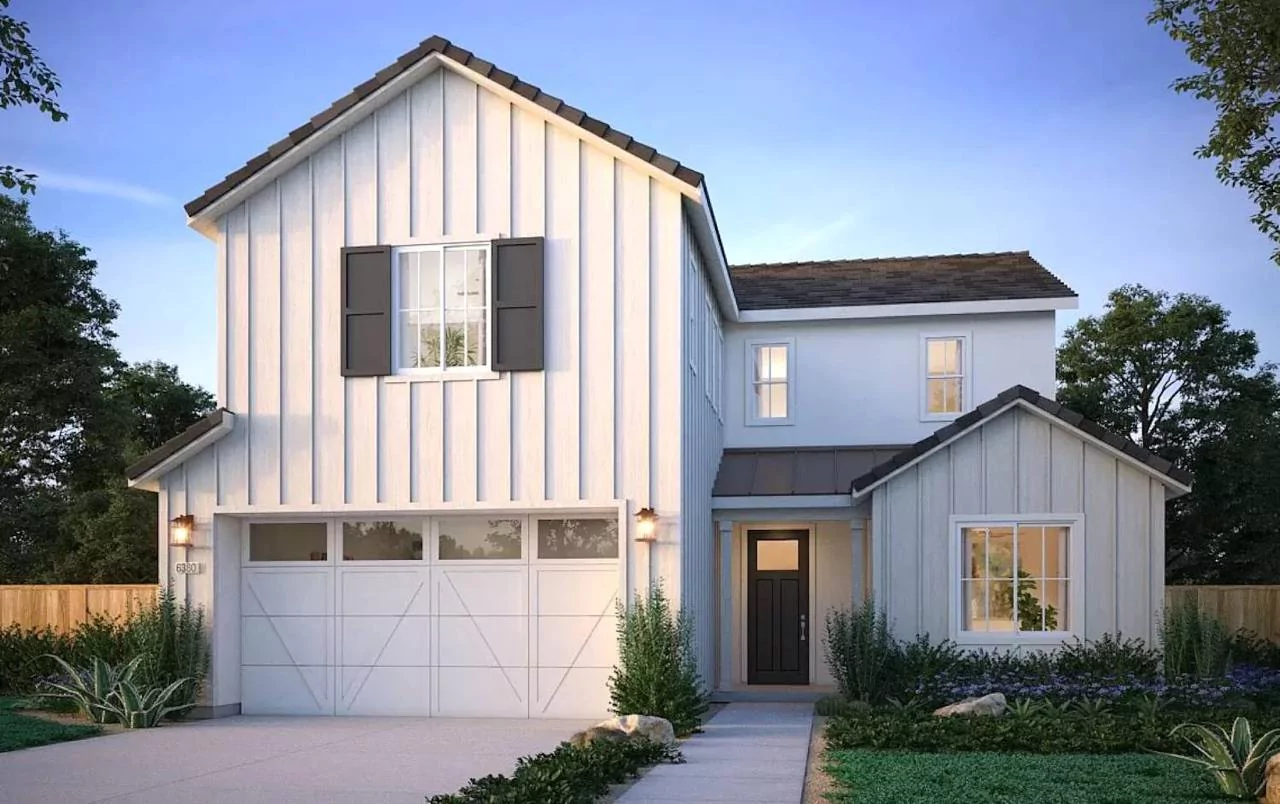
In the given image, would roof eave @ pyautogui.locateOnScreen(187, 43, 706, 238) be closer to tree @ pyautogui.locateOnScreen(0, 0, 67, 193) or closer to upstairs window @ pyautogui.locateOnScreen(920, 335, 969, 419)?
tree @ pyautogui.locateOnScreen(0, 0, 67, 193)

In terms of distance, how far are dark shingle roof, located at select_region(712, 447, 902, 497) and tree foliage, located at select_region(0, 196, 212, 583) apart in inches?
524

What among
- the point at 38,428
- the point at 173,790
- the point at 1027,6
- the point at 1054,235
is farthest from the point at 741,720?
the point at 38,428

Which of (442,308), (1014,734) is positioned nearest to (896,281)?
(442,308)

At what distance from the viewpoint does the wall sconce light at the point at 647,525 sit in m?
12.3

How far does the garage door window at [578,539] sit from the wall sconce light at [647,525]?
734mm

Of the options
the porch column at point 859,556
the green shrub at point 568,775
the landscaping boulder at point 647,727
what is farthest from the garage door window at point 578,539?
the green shrub at point 568,775

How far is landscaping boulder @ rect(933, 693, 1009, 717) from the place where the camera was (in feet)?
37.2

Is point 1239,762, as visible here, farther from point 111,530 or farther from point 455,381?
point 111,530

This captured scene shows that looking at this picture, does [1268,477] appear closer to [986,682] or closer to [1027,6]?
[1027,6]

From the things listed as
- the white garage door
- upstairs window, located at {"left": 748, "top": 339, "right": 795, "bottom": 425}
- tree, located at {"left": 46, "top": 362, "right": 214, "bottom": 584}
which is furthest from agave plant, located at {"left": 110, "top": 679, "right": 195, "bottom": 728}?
tree, located at {"left": 46, "top": 362, "right": 214, "bottom": 584}

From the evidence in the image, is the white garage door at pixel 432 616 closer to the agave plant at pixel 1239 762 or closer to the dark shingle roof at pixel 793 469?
the dark shingle roof at pixel 793 469

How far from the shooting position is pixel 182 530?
13344 mm

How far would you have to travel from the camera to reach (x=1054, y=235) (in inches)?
850

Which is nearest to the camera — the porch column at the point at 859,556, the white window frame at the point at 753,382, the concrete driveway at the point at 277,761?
the concrete driveway at the point at 277,761
